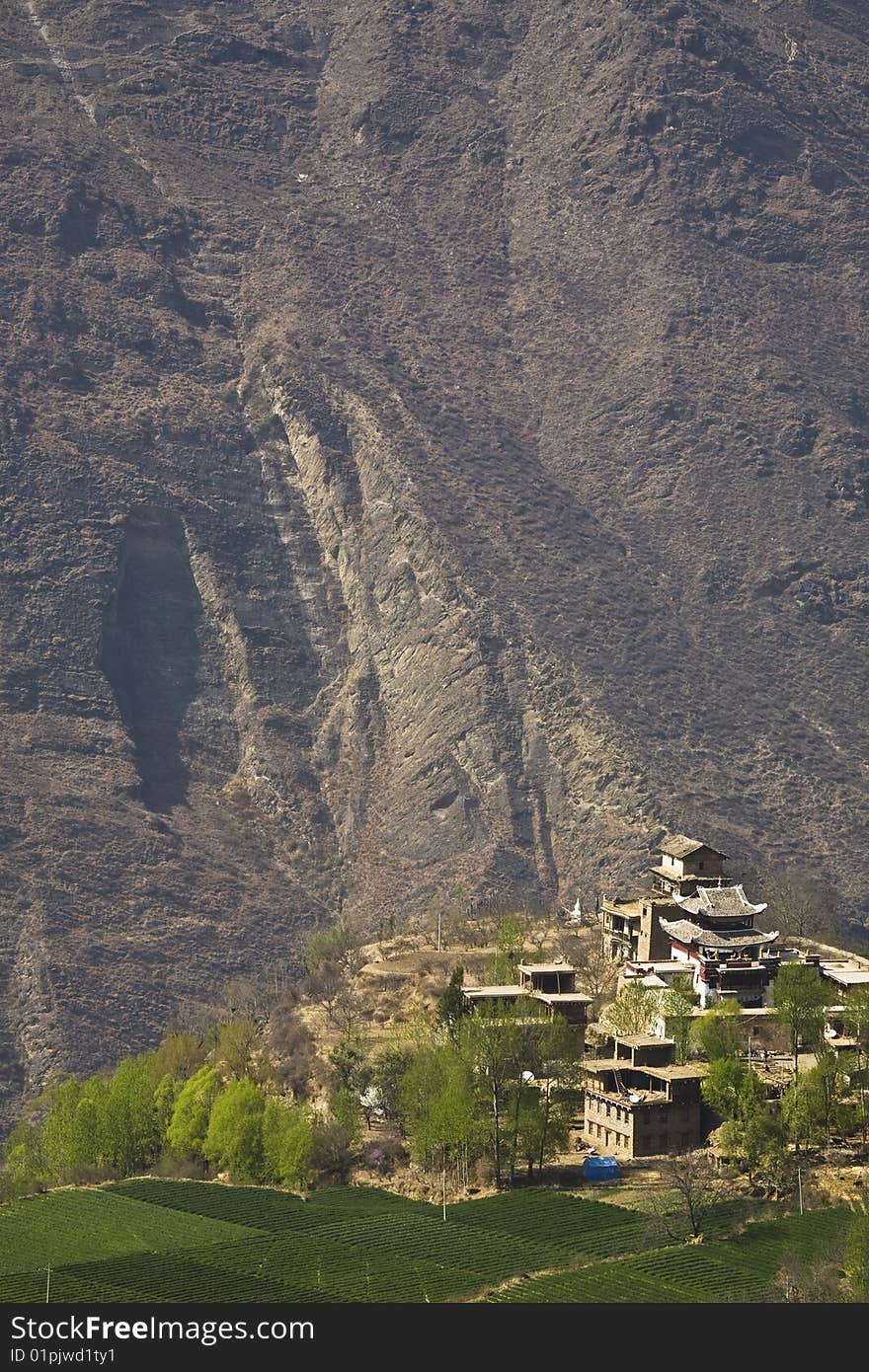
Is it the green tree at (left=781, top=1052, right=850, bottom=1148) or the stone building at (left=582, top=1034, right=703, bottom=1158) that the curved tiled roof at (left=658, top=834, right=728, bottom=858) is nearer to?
the stone building at (left=582, top=1034, right=703, bottom=1158)

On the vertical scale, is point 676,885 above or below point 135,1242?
above

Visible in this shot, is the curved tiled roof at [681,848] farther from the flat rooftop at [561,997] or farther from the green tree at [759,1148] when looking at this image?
the green tree at [759,1148]

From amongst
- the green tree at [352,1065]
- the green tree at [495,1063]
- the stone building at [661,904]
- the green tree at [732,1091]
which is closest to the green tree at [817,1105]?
the green tree at [732,1091]

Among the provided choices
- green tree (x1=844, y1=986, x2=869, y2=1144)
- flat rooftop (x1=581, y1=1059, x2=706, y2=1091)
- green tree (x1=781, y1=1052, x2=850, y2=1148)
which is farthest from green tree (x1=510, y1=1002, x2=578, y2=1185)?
green tree (x1=844, y1=986, x2=869, y2=1144)
